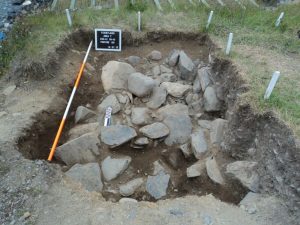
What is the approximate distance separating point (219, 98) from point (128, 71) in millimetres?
1856

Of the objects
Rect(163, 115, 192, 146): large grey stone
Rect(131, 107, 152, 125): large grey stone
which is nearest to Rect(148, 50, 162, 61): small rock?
Rect(131, 107, 152, 125): large grey stone

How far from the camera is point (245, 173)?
453 cm

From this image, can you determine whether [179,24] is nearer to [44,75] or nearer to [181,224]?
[44,75]

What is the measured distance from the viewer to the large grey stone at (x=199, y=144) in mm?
5152

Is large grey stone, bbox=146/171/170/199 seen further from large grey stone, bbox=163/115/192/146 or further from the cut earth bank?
large grey stone, bbox=163/115/192/146

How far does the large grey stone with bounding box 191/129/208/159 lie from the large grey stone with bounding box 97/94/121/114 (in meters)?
1.46

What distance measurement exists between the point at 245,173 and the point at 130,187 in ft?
5.46

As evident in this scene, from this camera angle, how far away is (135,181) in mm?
4875

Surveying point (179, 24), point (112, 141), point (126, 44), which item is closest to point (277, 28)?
point (179, 24)

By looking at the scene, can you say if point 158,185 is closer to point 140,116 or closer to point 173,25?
point 140,116

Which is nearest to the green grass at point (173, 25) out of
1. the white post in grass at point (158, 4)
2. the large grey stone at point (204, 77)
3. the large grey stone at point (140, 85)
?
the white post in grass at point (158, 4)

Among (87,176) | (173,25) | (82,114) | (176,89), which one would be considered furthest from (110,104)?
(173,25)

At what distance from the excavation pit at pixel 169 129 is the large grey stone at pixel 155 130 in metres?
0.06

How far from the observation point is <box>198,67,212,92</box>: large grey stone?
6.02m
